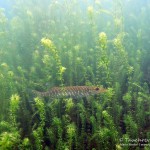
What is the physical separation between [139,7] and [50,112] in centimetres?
575

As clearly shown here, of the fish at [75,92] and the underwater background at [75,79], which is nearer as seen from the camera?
the underwater background at [75,79]

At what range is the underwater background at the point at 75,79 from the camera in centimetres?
440

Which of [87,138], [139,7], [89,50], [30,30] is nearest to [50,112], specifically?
[87,138]

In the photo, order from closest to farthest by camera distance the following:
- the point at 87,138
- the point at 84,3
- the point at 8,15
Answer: the point at 87,138
the point at 84,3
the point at 8,15

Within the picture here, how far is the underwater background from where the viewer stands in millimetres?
4398

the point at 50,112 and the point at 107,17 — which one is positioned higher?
the point at 107,17

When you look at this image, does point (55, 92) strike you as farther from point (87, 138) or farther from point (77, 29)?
point (77, 29)

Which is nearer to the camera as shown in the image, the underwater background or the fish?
the underwater background

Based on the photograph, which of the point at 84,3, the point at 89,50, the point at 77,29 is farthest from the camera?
the point at 84,3

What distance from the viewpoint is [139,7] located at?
9.27 meters

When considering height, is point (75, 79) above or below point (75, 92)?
above

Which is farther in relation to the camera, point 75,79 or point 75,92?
point 75,79

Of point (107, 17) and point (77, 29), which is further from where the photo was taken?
point (107, 17)

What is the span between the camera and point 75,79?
19.9ft
